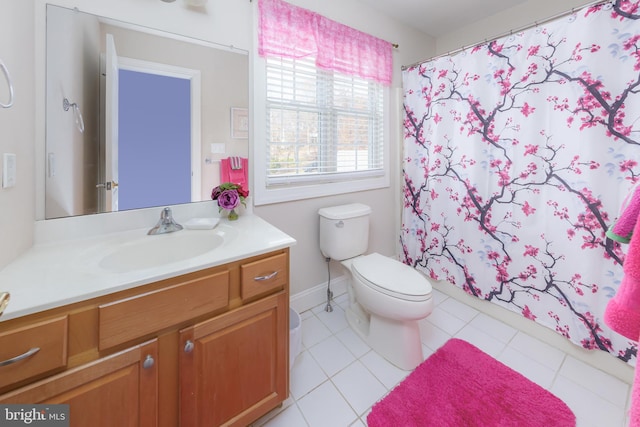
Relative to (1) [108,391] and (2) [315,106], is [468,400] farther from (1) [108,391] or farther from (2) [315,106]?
(2) [315,106]

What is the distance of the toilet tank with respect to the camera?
72.2 inches

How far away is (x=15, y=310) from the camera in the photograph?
2.06ft

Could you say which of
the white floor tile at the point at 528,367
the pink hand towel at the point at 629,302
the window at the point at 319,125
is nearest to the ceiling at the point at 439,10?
the window at the point at 319,125

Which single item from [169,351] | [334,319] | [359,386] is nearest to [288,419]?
[359,386]

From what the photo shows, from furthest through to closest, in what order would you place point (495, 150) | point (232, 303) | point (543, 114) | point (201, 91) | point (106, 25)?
1. point (495, 150)
2. point (543, 114)
3. point (201, 91)
4. point (106, 25)
5. point (232, 303)

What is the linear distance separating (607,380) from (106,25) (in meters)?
2.96

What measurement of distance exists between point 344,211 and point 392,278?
1.87ft

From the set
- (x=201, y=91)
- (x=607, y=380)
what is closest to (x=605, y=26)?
(x=607, y=380)

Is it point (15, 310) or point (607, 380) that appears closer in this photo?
point (15, 310)

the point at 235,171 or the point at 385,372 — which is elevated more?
the point at 235,171

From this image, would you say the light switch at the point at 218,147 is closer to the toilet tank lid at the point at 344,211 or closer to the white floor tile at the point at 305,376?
the toilet tank lid at the point at 344,211

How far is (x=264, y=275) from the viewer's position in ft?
3.50

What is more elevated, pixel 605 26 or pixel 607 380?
pixel 605 26

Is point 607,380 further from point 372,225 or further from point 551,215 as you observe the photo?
point 372,225
